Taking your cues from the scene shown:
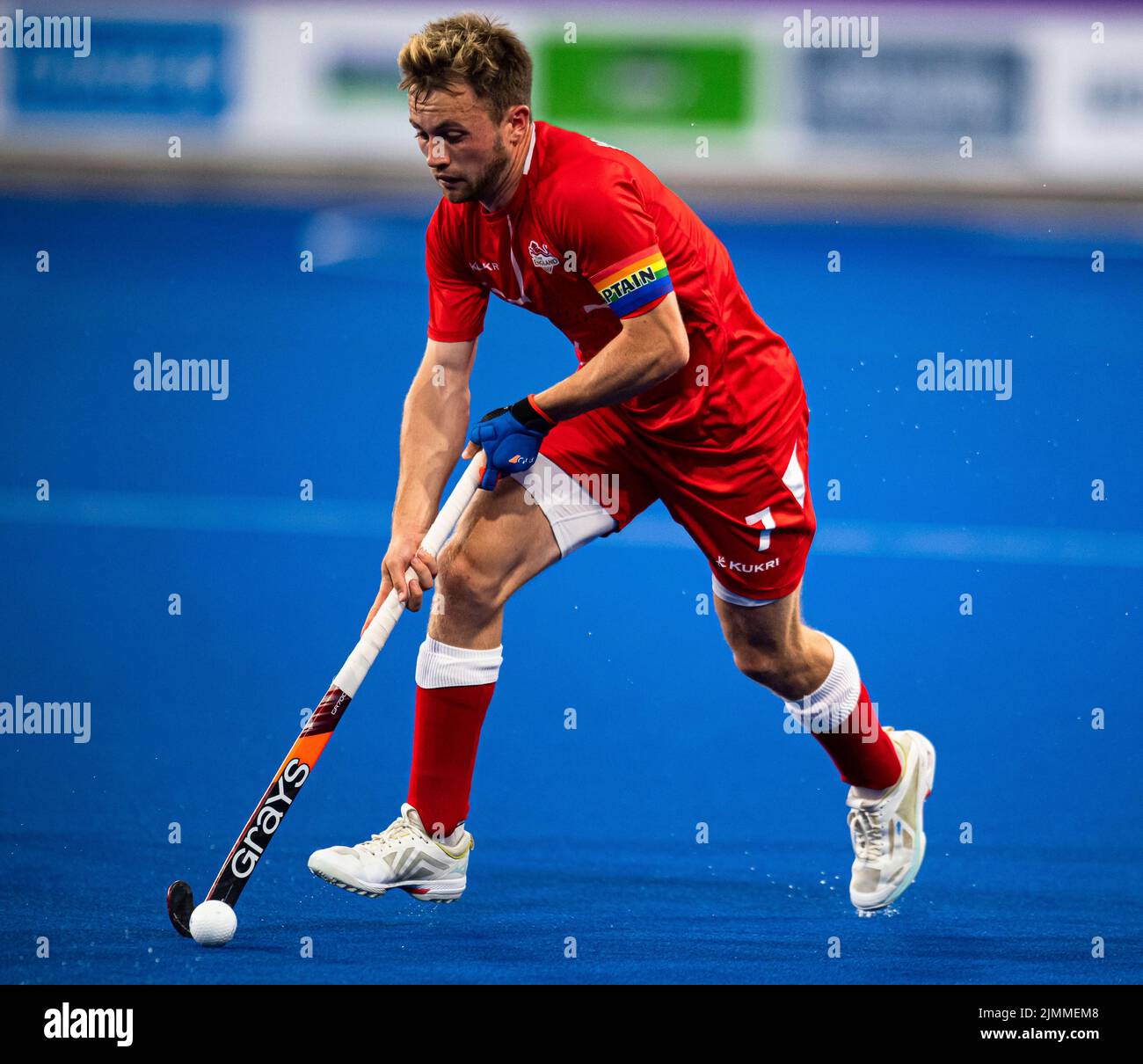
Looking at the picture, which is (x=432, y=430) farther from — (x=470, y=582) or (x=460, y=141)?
(x=460, y=141)

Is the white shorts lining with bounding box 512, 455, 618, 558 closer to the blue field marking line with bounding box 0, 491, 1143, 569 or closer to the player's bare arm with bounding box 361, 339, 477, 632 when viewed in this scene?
the player's bare arm with bounding box 361, 339, 477, 632

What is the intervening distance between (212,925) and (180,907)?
0.14 meters

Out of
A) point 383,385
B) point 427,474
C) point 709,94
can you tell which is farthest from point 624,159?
point 709,94

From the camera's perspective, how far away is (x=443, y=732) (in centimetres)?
418

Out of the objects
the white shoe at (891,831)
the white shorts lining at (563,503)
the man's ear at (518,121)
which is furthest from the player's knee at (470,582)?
the white shoe at (891,831)

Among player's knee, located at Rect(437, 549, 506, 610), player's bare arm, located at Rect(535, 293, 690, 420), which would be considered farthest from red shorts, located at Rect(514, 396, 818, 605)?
player's bare arm, located at Rect(535, 293, 690, 420)

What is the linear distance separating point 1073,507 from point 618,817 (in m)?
4.46

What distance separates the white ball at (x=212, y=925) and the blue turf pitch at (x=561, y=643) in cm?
4

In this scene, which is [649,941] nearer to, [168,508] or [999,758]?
[999,758]

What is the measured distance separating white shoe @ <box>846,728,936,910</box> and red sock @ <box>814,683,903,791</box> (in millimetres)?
33

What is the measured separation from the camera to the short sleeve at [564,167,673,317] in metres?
3.80

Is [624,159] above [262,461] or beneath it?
above
